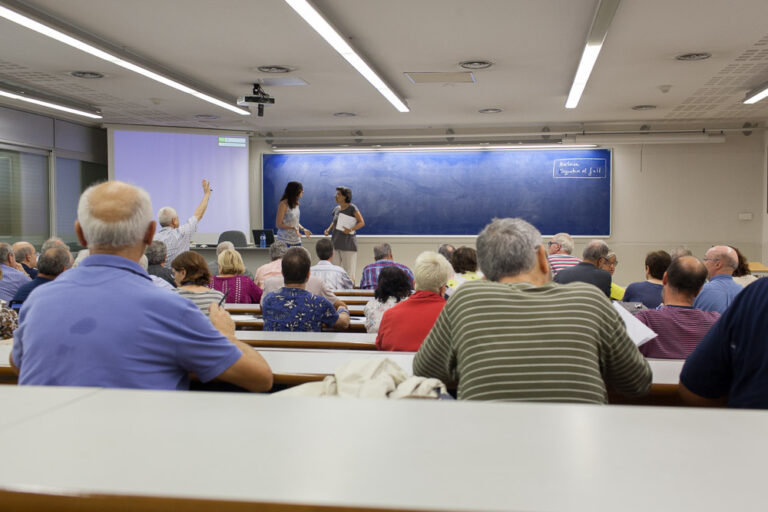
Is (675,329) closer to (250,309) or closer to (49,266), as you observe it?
(250,309)

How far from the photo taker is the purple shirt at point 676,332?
9.71 ft

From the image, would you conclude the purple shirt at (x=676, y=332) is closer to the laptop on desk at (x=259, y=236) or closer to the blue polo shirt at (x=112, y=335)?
the blue polo shirt at (x=112, y=335)

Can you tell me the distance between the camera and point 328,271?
5875 mm

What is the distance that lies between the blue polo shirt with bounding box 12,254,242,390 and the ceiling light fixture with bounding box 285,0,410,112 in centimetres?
377

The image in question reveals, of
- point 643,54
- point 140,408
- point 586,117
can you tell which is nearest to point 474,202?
point 586,117

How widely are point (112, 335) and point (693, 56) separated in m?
6.72

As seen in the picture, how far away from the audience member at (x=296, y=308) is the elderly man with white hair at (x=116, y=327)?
187cm

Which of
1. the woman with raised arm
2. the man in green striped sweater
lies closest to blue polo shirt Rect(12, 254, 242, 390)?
the man in green striped sweater

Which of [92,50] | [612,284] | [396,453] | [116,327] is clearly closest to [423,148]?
[92,50]

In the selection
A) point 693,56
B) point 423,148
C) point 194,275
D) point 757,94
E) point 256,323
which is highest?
point 693,56

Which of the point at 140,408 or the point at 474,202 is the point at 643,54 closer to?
the point at 474,202

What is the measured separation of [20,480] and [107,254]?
115 cm

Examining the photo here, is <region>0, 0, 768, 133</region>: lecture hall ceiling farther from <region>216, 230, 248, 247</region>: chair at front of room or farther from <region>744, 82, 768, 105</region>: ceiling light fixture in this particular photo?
<region>216, 230, 248, 247</region>: chair at front of room

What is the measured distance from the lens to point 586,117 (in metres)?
10.2
